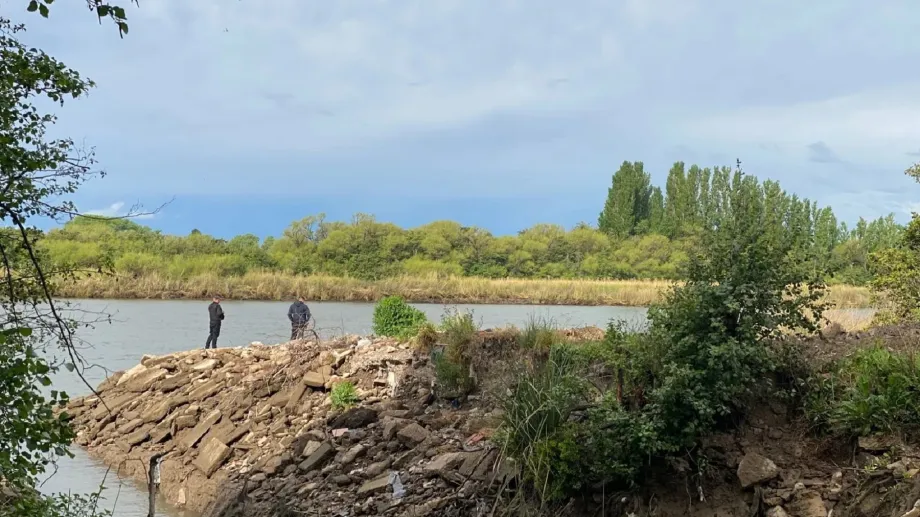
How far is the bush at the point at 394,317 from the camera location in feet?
49.0

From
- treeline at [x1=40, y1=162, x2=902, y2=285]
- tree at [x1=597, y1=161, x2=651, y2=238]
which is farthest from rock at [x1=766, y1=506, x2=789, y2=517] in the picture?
tree at [x1=597, y1=161, x2=651, y2=238]

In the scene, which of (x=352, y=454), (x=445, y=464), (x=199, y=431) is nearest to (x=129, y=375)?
(x=199, y=431)

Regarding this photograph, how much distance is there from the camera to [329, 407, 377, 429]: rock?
10.8 metres

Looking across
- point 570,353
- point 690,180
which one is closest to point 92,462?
point 570,353

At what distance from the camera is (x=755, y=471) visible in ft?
20.2

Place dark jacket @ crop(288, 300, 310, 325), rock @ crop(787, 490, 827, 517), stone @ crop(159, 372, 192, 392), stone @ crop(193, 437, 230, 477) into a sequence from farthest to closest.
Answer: dark jacket @ crop(288, 300, 310, 325), stone @ crop(159, 372, 192, 392), stone @ crop(193, 437, 230, 477), rock @ crop(787, 490, 827, 517)

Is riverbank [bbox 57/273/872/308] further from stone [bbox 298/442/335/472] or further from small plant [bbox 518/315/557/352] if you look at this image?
stone [bbox 298/442/335/472]

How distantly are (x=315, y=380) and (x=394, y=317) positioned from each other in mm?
2978

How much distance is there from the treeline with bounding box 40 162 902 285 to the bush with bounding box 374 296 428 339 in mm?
31858

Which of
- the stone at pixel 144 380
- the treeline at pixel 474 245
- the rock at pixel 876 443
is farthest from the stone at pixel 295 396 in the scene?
the treeline at pixel 474 245

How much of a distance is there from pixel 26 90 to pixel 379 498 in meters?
5.31

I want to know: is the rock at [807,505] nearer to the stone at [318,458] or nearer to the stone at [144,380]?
the stone at [318,458]

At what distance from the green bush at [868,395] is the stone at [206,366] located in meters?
12.2

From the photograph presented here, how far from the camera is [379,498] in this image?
8.13 meters
